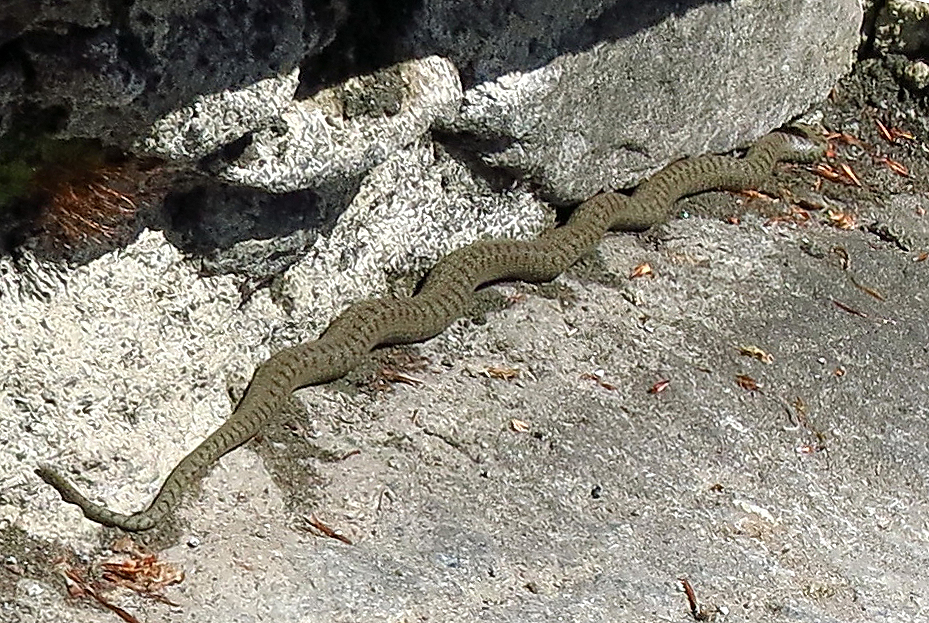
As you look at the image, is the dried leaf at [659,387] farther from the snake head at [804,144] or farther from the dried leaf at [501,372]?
the snake head at [804,144]

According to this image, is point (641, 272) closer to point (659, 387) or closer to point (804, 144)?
point (659, 387)

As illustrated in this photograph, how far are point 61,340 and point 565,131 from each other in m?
2.33

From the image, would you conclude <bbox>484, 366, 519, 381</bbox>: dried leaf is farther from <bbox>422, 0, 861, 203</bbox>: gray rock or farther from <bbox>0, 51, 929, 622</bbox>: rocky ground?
<bbox>422, 0, 861, 203</bbox>: gray rock

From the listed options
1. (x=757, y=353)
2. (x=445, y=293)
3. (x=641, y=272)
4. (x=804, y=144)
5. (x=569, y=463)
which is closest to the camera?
(x=569, y=463)

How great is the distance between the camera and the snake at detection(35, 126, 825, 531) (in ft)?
13.9

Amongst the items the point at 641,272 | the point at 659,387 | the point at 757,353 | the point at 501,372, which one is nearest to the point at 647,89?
the point at 641,272

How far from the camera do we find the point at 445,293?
5195mm

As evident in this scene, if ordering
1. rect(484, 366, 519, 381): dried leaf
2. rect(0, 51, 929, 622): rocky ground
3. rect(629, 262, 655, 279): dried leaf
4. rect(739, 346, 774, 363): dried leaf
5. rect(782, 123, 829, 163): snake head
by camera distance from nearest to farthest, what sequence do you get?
rect(0, 51, 929, 622): rocky ground, rect(484, 366, 519, 381): dried leaf, rect(739, 346, 774, 363): dried leaf, rect(629, 262, 655, 279): dried leaf, rect(782, 123, 829, 163): snake head

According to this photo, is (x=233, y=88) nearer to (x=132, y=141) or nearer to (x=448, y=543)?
(x=132, y=141)

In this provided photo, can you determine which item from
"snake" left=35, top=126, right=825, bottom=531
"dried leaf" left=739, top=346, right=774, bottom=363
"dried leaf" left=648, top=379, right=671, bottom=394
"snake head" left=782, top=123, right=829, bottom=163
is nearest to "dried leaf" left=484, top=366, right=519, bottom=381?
"snake" left=35, top=126, right=825, bottom=531

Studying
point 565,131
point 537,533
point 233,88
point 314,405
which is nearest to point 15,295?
point 233,88

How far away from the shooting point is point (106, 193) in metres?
3.85

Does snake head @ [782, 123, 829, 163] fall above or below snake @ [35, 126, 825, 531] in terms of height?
above

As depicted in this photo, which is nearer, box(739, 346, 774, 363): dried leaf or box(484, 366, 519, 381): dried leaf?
box(484, 366, 519, 381): dried leaf
